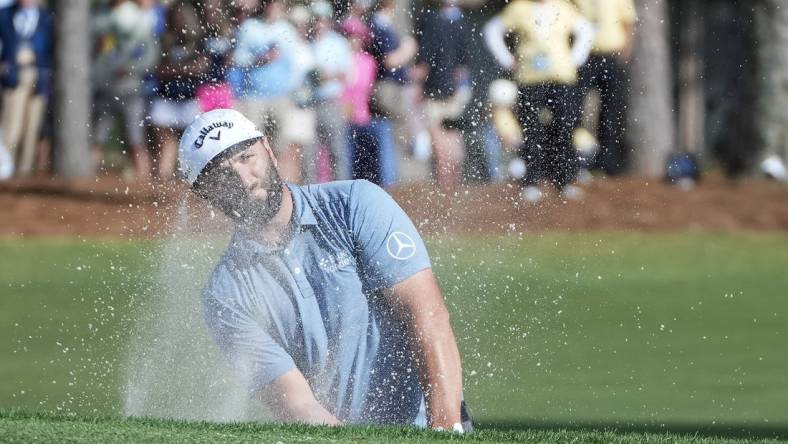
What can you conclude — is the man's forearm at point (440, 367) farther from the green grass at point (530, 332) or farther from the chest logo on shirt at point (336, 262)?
the green grass at point (530, 332)

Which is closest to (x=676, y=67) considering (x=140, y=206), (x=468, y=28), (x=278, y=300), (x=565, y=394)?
(x=468, y=28)

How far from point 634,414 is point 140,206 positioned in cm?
1014

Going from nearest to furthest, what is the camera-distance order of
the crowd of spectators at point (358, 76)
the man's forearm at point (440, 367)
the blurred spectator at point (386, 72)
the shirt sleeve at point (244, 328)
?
the man's forearm at point (440, 367), the shirt sleeve at point (244, 328), the crowd of spectators at point (358, 76), the blurred spectator at point (386, 72)

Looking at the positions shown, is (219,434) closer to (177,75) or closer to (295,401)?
(295,401)

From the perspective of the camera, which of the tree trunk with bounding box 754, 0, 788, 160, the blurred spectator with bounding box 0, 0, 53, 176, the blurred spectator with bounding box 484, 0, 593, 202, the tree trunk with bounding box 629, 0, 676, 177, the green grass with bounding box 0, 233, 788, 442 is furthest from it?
the tree trunk with bounding box 629, 0, 676, 177

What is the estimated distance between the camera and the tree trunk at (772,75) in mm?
19562

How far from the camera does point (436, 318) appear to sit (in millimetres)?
6734

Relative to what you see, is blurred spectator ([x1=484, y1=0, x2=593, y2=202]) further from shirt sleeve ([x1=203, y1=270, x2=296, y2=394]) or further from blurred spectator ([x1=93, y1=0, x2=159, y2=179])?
shirt sleeve ([x1=203, y1=270, x2=296, y2=394])

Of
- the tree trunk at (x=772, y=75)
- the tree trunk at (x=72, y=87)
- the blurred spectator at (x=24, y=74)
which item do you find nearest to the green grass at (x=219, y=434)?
the tree trunk at (x=72, y=87)

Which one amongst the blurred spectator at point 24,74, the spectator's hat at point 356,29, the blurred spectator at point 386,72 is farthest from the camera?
the blurred spectator at point 24,74

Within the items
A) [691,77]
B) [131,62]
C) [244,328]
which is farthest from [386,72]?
[691,77]

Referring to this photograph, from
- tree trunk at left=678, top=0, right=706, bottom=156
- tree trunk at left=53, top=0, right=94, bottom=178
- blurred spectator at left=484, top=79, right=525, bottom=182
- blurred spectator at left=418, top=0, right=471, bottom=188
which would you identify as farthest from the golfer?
tree trunk at left=678, top=0, right=706, bottom=156

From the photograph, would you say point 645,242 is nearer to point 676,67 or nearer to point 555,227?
point 555,227

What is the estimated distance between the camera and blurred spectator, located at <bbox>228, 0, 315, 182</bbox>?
14.7m
